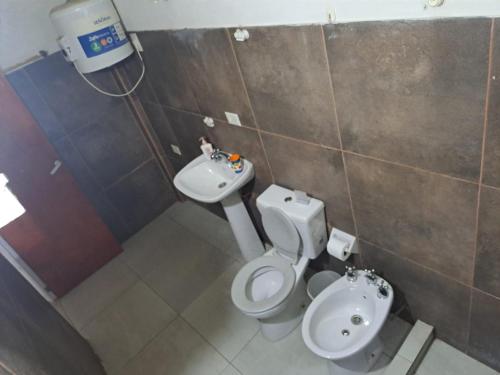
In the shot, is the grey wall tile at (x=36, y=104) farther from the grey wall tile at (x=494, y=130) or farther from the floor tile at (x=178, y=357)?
the grey wall tile at (x=494, y=130)

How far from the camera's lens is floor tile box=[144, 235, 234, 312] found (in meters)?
2.55

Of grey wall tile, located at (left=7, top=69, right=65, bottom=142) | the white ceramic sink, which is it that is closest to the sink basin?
the white ceramic sink

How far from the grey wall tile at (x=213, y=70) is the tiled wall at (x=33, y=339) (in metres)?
1.35

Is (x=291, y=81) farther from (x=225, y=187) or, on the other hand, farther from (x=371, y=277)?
(x=371, y=277)

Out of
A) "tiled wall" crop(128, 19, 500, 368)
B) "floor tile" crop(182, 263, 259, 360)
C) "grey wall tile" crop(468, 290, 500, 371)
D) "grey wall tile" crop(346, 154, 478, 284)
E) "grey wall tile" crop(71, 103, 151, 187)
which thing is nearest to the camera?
"tiled wall" crop(128, 19, 500, 368)

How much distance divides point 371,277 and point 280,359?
701 mm

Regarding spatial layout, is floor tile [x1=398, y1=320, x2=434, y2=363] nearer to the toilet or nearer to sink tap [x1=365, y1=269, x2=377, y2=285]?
sink tap [x1=365, y1=269, x2=377, y2=285]

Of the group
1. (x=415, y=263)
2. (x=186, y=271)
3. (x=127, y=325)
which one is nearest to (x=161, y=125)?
(x=186, y=271)

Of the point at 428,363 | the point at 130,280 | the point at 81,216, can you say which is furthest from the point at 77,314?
the point at 428,363

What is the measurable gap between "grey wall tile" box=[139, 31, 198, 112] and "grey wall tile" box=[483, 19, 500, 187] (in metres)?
1.61

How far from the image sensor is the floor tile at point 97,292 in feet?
8.59

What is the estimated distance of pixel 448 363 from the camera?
178 cm

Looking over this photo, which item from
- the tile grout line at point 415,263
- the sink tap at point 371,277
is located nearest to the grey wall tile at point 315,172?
the tile grout line at point 415,263

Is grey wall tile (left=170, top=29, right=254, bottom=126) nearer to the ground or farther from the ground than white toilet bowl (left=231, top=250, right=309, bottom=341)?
farther from the ground
